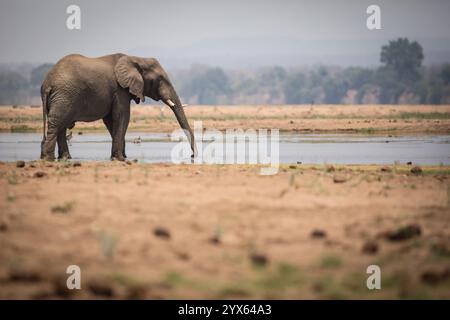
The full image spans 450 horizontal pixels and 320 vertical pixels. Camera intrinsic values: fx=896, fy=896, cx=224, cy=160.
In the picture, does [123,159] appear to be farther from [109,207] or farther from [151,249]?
[151,249]

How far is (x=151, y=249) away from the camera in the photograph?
958 cm

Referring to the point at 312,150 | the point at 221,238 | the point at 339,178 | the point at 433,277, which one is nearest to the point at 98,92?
the point at 339,178

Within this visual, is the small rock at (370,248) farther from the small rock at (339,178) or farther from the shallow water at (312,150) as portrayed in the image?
the shallow water at (312,150)

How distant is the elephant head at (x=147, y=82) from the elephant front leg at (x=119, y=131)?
523mm

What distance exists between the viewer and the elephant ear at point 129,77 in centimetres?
2102

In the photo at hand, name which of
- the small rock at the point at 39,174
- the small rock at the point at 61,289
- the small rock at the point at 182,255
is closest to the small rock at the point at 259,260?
the small rock at the point at 182,255

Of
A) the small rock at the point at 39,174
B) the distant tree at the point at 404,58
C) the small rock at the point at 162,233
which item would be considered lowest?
the small rock at the point at 162,233

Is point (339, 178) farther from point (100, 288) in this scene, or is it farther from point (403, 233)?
point (100, 288)

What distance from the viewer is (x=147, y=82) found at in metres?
22.1

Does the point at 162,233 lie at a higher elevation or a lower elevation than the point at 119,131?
lower

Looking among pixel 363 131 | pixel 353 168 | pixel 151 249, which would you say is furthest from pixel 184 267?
pixel 363 131

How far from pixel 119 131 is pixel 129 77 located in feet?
4.30

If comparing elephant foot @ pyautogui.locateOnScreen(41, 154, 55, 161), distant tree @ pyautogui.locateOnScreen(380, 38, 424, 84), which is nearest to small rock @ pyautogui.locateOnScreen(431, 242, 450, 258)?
elephant foot @ pyautogui.locateOnScreen(41, 154, 55, 161)

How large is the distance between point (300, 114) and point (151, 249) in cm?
4700
